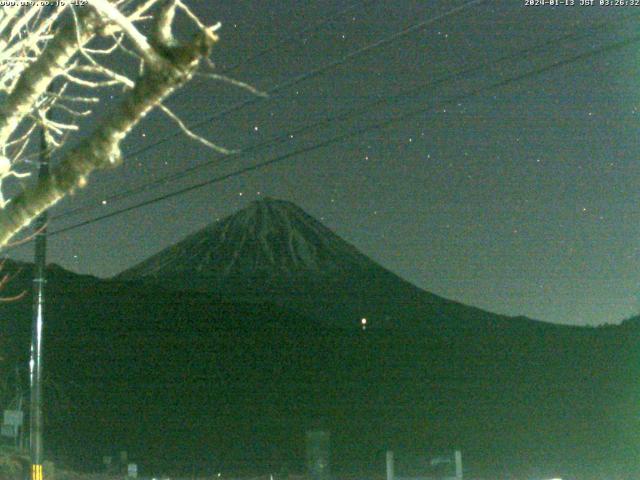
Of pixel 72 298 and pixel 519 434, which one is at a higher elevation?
pixel 72 298

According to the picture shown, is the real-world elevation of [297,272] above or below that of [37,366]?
above

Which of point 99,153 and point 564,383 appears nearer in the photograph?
point 99,153

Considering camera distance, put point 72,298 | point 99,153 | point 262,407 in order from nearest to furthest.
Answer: point 99,153
point 262,407
point 72,298

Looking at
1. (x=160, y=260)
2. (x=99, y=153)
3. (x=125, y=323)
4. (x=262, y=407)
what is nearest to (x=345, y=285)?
(x=160, y=260)

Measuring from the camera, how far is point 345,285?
5541 inches

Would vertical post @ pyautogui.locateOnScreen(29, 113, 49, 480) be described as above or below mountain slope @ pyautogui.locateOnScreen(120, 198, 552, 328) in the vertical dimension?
below

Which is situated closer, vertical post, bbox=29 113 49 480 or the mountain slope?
vertical post, bbox=29 113 49 480

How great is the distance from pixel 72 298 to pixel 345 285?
73857mm

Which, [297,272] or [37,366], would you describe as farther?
[297,272]

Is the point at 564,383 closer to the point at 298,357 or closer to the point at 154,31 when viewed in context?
the point at 298,357

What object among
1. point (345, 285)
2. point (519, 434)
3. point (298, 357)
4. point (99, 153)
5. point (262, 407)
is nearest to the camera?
point (99, 153)

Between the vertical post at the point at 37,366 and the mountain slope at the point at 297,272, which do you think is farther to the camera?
the mountain slope at the point at 297,272

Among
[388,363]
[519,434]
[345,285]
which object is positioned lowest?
[519,434]

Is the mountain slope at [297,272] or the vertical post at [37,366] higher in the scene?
the mountain slope at [297,272]
